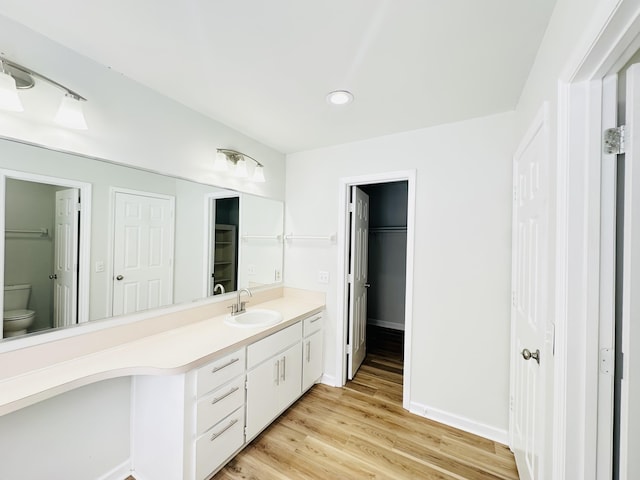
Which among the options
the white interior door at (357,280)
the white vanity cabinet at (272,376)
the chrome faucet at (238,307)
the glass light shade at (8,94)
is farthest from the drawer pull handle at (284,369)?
the glass light shade at (8,94)

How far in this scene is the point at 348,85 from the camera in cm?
161

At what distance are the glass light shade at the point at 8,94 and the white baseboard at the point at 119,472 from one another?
196 centimetres

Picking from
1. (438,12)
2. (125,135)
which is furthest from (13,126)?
(438,12)

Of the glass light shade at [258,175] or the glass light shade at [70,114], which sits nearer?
the glass light shade at [70,114]

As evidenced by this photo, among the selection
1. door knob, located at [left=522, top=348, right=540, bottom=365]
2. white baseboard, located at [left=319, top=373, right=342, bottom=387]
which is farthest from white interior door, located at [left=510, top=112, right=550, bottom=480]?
white baseboard, located at [left=319, top=373, right=342, bottom=387]

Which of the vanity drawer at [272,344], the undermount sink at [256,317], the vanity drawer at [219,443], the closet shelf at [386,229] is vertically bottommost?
the vanity drawer at [219,443]

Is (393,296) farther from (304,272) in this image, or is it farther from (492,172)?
(492,172)

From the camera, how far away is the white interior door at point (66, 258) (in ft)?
4.43

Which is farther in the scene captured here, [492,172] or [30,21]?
[492,172]

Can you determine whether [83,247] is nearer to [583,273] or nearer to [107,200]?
[107,200]

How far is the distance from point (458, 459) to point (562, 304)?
151cm

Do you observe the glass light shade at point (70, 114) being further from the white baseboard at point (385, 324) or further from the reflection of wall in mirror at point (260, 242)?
the white baseboard at point (385, 324)

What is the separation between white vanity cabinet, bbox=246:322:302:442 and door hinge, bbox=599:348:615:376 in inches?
65.7

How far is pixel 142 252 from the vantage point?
1690mm
